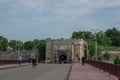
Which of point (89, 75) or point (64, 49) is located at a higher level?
point (64, 49)

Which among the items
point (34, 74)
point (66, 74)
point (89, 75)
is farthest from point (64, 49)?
point (89, 75)

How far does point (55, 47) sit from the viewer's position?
139m

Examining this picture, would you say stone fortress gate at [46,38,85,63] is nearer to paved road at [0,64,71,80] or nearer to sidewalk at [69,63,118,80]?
paved road at [0,64,71,80]

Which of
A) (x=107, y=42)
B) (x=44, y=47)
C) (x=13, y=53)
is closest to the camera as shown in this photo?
(x=44, y=47)

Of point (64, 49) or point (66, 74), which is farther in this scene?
point (64, 49)

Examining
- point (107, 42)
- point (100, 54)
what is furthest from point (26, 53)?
point (107, 42)

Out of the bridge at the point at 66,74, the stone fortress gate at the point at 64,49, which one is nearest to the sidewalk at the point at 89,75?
the bridge at the point at 66,74

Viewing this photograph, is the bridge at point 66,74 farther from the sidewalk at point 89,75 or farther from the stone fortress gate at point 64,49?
the stone fortress gate at point 64,49

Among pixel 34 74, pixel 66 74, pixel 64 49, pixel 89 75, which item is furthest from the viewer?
pixel 64 49

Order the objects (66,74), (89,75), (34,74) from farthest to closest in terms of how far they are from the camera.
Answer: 1. (66,74)
2. (34,74)
3. (89,75)

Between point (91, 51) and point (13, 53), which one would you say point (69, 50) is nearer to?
point (91, 51)

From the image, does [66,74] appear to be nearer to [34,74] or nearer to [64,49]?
[34,74]

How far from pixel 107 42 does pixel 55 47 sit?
60530mm

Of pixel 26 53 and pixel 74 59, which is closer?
pixel 74 59
